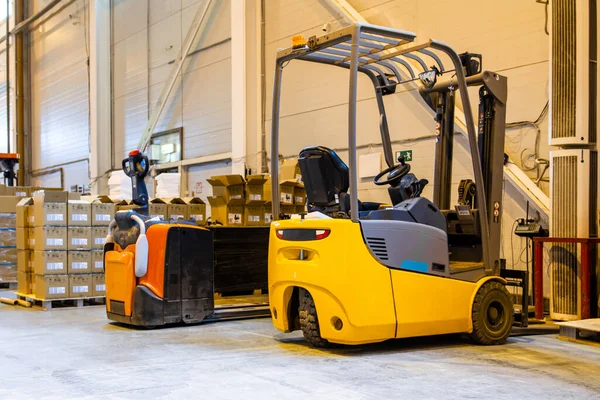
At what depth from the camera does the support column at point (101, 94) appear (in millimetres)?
18750

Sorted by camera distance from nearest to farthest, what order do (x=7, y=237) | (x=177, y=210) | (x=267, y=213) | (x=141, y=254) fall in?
(x=141, y=254) < (x=267, y=213) < (x=177, y=210) < (x=7, y=237)

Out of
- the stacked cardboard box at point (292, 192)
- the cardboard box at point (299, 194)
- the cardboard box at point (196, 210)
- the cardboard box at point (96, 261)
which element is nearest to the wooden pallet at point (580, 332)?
the stacked cardboard box at point (292, 192)

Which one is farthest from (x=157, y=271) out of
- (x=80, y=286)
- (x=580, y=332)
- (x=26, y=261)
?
(x=580, y=332)

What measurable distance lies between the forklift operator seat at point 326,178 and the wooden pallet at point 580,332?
2323 millimetres

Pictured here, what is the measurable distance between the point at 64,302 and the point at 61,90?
13.0m

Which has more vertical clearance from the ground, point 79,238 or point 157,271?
point 79,238

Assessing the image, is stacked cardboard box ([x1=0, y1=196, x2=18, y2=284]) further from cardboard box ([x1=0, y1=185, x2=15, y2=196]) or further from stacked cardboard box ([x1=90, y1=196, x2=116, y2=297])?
stacked cardboard box ([x1=90, y1=196, x2=116, y2=297])

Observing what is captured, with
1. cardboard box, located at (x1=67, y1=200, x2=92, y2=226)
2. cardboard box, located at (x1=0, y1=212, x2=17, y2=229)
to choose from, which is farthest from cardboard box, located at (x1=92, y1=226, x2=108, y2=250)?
cardboard box, located at (x1=0, y1=212, x2=17, y2=229)

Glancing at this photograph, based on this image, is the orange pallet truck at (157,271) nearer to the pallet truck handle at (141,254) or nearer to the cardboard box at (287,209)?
the pallet truck handle at (141,254)

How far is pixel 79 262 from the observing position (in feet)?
31.8

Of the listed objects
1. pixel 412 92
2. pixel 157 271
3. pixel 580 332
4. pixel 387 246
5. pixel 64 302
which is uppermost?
pixel 412 92

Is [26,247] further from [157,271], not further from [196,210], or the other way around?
[157,271]

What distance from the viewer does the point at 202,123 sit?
49.0ft

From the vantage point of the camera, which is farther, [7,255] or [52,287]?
[7,255]
